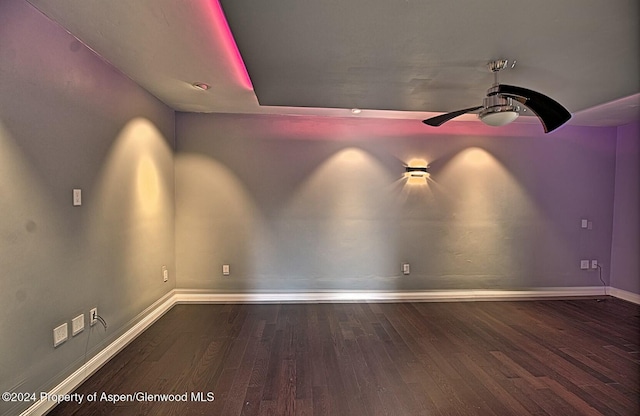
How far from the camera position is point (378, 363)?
2510mm

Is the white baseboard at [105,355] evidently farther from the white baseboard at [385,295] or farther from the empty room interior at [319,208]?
the white baseboard at [385,295]

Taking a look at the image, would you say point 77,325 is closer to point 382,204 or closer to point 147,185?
point 147,185

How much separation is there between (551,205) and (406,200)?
208cm

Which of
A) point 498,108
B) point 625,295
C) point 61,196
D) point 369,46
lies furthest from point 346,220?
point 625,295

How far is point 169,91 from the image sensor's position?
301 centimetres

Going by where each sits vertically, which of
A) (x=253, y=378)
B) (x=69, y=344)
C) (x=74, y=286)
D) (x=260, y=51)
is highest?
(x=260, y=51)

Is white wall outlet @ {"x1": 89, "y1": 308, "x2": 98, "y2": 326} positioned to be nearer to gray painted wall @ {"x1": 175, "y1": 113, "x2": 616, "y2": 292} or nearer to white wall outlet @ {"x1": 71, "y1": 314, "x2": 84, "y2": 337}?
white wall outlet @ {"x1": 71, "y1": 314, "x2": 84, "y2": 337}

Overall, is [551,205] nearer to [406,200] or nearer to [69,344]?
[406,200]

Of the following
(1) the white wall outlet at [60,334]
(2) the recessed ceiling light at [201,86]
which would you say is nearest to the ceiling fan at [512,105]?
(2) the recessed ceiling light at [201,86]

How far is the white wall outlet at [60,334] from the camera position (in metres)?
1.96

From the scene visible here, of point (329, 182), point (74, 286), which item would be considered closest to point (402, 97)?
point (329, 182)

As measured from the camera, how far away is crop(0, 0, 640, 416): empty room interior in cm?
176

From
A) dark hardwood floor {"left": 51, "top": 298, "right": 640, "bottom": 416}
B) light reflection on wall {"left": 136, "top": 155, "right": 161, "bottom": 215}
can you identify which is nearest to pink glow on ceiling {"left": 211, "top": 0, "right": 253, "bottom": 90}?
light reflection on wall {"left": 136, "top": 155, "right": 161, "bottom": 215}

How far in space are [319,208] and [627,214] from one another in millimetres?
4234
